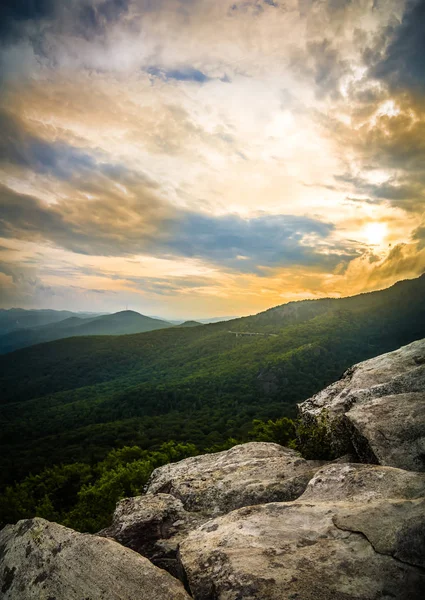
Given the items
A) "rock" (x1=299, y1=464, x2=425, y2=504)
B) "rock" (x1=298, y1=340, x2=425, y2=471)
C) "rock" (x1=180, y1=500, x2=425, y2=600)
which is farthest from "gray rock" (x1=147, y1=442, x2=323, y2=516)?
"rock" (x1=180, y1=500, x2=425, y2=600)

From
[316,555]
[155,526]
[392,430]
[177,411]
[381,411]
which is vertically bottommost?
[177,411]

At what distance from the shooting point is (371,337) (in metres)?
156

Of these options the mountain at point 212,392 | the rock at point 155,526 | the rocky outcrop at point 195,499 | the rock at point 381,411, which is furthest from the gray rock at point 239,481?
the mountain at point 212,392

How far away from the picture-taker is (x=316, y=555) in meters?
5.54

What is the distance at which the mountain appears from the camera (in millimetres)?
82688

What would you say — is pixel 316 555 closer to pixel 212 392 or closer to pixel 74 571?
pixel 74 571

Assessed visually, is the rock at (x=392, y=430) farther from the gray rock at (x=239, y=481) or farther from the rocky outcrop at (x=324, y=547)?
the gray rock at (x=239, y=481)

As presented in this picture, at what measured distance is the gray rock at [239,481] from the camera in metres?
9.16

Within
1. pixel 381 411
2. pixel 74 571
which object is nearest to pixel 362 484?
pixel 381 411

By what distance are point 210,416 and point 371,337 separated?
108430mm

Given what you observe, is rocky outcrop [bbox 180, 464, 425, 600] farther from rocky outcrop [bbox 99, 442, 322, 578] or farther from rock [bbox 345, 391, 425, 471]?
rocky outcrop [bbox 99, 442, 322, 578]

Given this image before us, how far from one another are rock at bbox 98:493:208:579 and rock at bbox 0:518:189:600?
2.81ft

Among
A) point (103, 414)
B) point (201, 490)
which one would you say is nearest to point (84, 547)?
point (201, 490)

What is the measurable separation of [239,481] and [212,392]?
116 meters
